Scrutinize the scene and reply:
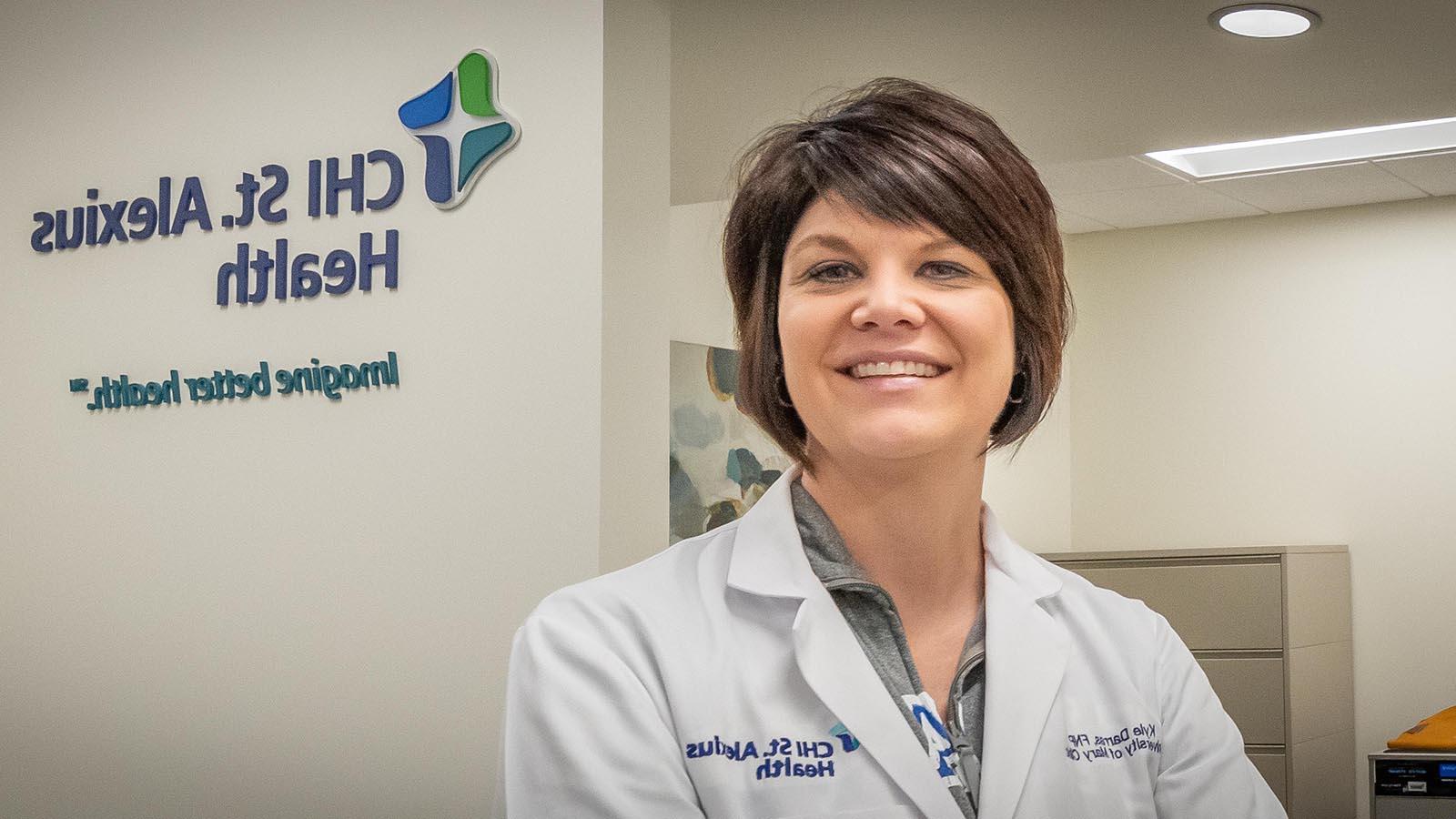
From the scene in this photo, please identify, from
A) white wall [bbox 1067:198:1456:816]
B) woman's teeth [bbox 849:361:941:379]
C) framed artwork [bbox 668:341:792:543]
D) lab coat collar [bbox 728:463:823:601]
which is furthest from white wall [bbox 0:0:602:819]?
white wall [bbox 1067:198:1456:816]

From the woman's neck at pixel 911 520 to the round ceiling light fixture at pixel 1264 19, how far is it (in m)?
3.06

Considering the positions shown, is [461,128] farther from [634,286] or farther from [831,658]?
[831,658]

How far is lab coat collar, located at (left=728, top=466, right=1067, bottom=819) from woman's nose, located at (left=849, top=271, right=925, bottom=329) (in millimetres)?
296

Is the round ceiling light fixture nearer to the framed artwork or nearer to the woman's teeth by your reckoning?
the framed artwork

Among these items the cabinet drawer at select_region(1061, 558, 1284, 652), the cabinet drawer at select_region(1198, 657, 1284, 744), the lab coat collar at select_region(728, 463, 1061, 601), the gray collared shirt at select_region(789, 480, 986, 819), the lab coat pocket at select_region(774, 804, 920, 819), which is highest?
Answer: the lab coat collar at select_region(728, 463, 1061, 601)

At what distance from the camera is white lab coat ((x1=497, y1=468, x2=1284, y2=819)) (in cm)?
140

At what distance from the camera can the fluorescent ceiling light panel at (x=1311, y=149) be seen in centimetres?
649

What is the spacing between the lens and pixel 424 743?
141 inches

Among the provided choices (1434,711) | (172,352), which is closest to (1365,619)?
(1434,711)

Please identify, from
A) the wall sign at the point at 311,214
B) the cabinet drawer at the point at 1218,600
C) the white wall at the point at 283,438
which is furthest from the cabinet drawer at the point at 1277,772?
the wall sign at the point at 311,214

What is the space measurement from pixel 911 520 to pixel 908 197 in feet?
1.06

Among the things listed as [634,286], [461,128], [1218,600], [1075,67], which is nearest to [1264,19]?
[1075,67]

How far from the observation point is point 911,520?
149cm

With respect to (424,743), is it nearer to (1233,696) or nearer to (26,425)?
(26,425)
